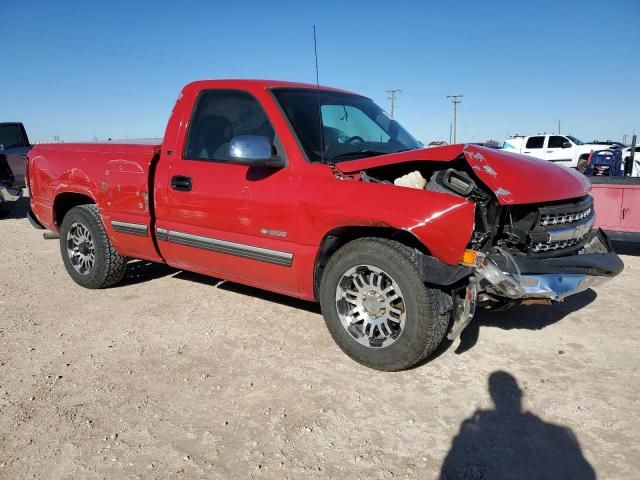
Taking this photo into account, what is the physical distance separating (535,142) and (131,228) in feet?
67.8

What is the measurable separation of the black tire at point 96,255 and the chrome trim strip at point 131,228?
1.02ft

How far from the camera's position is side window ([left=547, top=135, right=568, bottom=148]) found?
21.2m

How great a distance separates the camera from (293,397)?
3.11m

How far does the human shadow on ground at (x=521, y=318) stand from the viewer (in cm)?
406

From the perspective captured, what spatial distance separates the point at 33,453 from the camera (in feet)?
8.46

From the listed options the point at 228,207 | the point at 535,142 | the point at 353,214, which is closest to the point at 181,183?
the point at 228,207

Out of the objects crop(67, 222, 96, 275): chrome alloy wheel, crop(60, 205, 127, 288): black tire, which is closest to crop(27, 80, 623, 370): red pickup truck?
crop(60, 205, 127, 288): black tire

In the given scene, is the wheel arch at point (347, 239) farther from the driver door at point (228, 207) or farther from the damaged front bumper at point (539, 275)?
the damaged front bumper at point (539, 275)

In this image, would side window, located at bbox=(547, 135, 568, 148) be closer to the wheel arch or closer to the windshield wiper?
the windshield wiper

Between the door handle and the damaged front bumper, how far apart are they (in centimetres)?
238

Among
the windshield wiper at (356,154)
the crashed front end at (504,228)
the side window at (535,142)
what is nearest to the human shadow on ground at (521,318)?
the crashed front end at (504,228)

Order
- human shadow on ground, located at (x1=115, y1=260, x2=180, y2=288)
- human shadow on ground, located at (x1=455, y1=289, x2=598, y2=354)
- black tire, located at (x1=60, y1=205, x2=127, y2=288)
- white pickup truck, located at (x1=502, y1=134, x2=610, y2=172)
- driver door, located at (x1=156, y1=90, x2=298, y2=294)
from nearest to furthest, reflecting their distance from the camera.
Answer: driver door, located at (x1=156, y1=90, x2=298, y2=294) → human shadow on ground, located at (x1=455, y1=289, x2=598, y2=354) → black tire, located at (x1=60, y1=205, x2=127, y2=288) → human shadow on ground, located at (x1=115, y1=260, x2=180, y2=288) → white pickup truck, located at (x1=502, y1=134, x2=610, y2=172)

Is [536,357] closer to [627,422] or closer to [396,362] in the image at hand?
[627,422]

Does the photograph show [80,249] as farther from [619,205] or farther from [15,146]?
[15,146]
